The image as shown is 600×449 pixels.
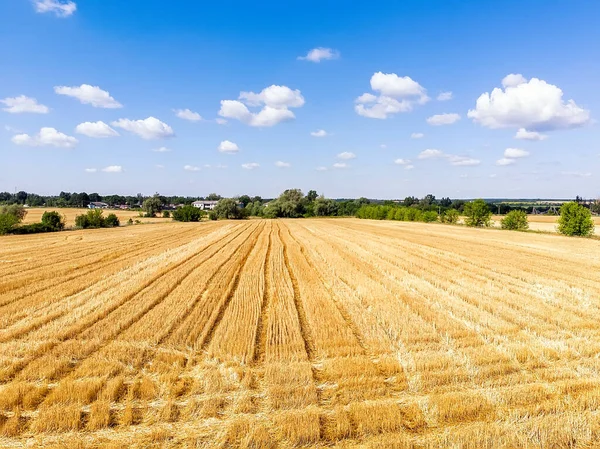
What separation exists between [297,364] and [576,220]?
1976 inches

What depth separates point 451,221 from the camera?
7581 cm

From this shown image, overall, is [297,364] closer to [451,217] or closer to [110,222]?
[110,222]

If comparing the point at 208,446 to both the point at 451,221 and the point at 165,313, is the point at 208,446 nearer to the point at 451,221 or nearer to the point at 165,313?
the point at 165,313

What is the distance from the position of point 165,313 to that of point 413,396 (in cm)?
669

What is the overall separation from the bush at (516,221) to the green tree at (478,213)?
18.7 ft

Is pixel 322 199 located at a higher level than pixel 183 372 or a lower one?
higher

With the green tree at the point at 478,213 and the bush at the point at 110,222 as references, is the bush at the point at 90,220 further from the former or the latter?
the green tree at the point at 478,213

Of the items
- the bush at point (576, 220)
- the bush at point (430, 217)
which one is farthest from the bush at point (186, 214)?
the bush at point (576, 220)

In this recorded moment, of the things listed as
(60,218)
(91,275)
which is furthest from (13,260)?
(60,218)

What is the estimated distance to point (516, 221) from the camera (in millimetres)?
56031

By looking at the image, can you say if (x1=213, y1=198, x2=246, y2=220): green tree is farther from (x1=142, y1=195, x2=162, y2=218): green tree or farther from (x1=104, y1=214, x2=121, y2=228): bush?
(x1=104, y1=214, x2=121, y2=228): bush

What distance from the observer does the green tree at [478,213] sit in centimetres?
6328

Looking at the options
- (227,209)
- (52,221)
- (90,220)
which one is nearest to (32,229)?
(52,221)

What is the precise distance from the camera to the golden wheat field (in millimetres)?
4590
